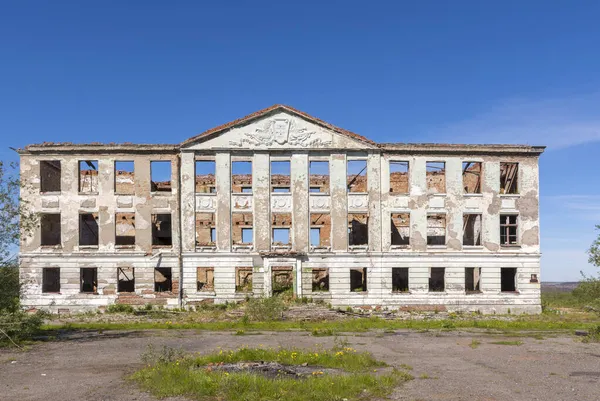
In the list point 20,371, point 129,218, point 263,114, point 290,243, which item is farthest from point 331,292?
point 20,371

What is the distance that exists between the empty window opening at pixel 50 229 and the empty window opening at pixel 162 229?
5.24m

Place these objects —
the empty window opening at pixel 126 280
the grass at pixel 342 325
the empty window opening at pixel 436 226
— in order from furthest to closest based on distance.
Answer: the empty window opening at pixel 436 226 → the empty window opening at pixel 126 280 → the grass at pixel 342 325

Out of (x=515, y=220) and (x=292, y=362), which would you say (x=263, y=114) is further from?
(x=292, y=362)

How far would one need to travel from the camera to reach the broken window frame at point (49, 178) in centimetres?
2875

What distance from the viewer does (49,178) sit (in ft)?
98.9

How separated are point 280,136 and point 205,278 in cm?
889

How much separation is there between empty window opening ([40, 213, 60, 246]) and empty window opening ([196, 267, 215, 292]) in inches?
318

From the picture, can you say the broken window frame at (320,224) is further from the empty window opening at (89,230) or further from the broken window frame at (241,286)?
the empty window opening at (89,230)

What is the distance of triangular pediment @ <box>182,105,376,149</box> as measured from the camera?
93.2 ft

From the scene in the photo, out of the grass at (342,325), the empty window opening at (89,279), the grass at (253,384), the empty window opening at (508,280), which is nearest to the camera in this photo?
the grass at (253,384)

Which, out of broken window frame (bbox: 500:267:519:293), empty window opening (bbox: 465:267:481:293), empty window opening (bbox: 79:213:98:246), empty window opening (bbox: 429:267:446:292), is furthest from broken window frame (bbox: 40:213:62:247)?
broken window frame (bbox: 500:267:519:293)

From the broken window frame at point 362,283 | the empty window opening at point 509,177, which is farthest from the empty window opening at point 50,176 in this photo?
the empty window opening at point 509,177

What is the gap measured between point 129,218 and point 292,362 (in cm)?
2175

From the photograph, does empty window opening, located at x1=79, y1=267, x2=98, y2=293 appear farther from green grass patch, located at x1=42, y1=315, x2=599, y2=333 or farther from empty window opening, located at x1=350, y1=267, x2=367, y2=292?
empty window opening, located at x1=350, y1=267, x2=367, y2=292
